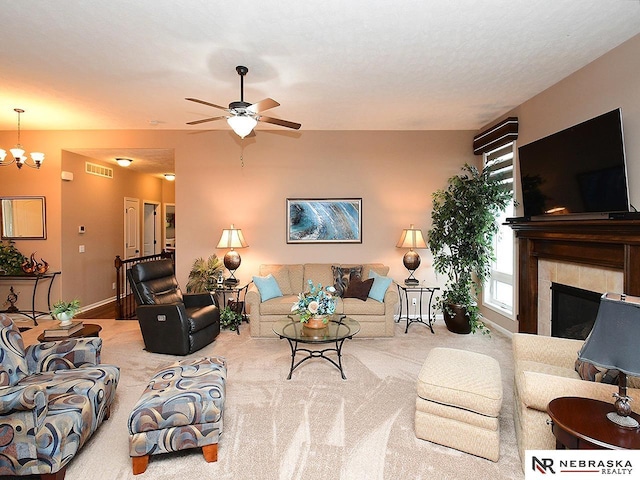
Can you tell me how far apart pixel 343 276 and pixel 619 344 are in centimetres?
361

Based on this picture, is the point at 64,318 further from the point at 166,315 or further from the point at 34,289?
the point at 34,289

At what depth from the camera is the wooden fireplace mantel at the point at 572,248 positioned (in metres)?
2.51

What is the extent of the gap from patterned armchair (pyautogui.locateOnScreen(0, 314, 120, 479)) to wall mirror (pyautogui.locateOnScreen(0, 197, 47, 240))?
3.81m

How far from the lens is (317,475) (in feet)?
6.43

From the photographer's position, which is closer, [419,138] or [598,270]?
[598,270]

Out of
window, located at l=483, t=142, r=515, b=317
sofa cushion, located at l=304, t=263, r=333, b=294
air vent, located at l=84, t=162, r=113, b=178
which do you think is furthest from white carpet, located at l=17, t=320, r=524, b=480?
air vent, located at l=84, t=162, r=113, b=178

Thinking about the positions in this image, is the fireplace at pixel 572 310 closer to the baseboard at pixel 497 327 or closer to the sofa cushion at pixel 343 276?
the baseboard at pixel 497 327

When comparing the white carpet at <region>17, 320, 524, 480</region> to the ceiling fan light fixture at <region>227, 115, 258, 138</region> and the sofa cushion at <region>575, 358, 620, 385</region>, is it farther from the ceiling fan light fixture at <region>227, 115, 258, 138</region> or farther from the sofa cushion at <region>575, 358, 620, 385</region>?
the ceiling fan light fixture at <region>227, 115, 258, 138</region>

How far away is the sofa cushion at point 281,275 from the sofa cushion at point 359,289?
2.81 ft

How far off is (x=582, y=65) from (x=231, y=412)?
14.4 ft

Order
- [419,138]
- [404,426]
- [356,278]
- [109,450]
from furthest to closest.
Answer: [419,138] → [356,278] → [404,426] → [109,450]

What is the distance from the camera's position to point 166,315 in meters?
3.75

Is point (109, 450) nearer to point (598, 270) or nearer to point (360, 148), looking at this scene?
point (598, 270)

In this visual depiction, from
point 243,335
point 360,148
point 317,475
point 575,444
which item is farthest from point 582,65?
point 243,335
